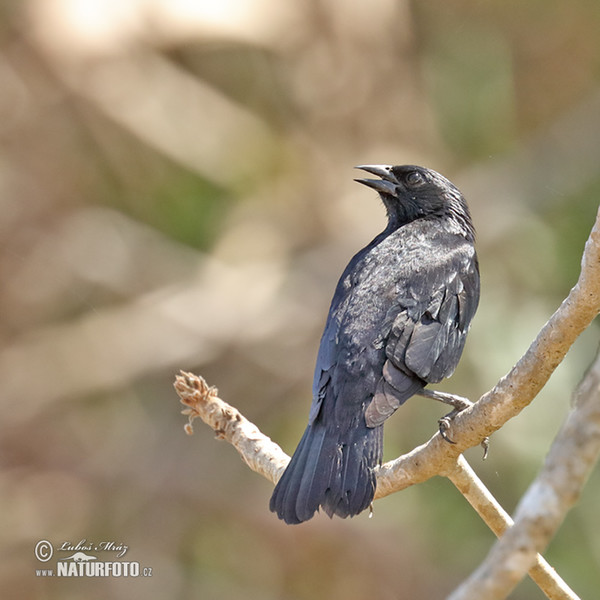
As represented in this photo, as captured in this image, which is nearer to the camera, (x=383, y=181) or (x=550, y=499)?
(x=550, y=499)

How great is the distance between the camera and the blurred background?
7.45m

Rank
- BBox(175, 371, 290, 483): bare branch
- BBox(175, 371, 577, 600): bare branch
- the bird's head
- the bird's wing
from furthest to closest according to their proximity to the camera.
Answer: the bird's head, BBox(175, 371, 290, 483): bare branch, the bird's wing, BBox(175, 371, 577, 600): bare branch

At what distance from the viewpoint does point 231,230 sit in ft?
26.5

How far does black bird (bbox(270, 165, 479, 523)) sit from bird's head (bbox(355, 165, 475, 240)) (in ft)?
0.06

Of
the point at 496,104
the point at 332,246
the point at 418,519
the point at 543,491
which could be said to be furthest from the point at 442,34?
the point at 543,491

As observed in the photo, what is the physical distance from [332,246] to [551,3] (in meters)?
3.03

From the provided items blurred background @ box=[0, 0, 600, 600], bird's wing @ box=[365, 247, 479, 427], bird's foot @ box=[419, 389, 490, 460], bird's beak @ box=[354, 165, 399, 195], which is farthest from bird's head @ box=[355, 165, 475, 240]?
blurred background @ box=[0, 0, 600, 600]

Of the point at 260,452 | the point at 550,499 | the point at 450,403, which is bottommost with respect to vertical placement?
the point at 550,499

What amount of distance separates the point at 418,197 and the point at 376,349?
3.81ft

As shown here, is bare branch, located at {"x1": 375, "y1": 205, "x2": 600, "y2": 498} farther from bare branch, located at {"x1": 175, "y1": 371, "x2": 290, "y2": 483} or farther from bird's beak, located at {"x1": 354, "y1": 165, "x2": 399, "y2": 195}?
bird's beak, located at {"x1": 354, "y1": 165, "x2": 399, "y2": 195}


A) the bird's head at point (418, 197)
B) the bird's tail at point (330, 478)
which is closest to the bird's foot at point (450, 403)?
the bird's tail at point (330, 478)

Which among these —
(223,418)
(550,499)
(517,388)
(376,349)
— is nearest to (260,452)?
(223,418)

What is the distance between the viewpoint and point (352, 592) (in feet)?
24.4

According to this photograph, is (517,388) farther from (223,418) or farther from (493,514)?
(223,418)
